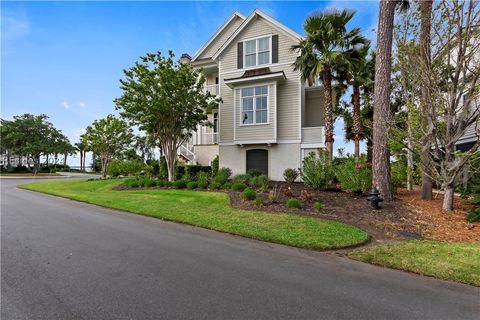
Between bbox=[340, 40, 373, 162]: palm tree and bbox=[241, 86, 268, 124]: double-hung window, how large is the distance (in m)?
4.71

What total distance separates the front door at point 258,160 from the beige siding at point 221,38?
9.96m

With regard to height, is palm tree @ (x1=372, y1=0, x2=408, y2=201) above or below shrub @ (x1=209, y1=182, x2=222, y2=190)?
above

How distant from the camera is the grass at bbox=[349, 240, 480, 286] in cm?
412

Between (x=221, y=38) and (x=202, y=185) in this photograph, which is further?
(x=221, y=38)

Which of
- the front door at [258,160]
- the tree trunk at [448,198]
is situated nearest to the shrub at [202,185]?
the front door at [258,160]

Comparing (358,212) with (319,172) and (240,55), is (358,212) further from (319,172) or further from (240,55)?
(240,55)

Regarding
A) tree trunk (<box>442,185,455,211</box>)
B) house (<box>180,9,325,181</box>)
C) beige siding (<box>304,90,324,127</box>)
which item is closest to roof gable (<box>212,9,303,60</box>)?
house (<box>180,9,325,181</box>)

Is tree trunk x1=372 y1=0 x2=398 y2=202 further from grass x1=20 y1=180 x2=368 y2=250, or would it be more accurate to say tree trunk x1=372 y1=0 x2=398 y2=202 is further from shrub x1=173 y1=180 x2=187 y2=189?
shrub x1=173 y1=180 x2=187 y2=189

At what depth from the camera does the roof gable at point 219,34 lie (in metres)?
20.5

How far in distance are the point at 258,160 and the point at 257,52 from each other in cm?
689

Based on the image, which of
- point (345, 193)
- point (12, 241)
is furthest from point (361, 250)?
point (12, 241)

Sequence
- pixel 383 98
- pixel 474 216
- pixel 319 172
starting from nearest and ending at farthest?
1. pixel 474 216
2. pixel 383 98
3. pixel 319 172

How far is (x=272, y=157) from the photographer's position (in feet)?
52.2

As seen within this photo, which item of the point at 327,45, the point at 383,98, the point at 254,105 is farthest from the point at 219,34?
the point at 383,98
